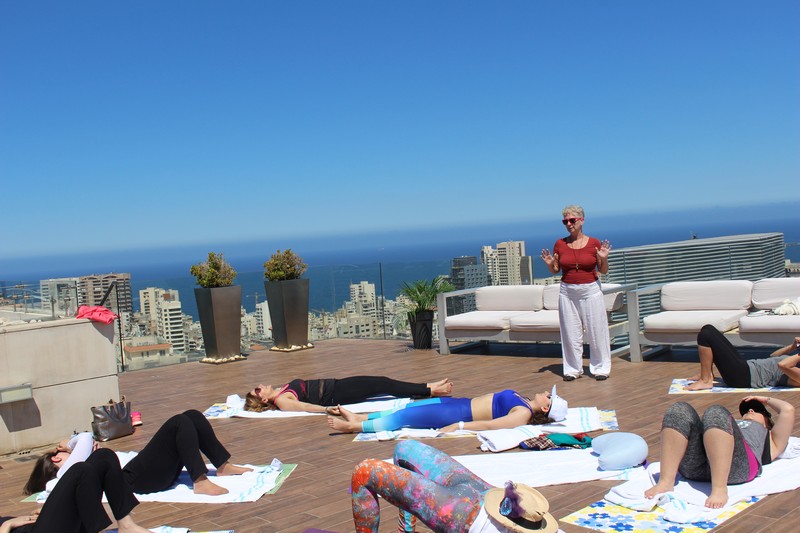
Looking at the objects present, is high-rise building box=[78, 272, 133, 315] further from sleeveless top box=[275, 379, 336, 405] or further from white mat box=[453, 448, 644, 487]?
white mat box=[453, 448, 644, 487]

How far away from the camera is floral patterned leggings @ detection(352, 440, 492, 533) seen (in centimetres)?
258

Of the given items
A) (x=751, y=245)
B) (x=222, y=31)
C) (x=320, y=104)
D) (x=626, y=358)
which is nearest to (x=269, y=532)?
(x=626, y=358)

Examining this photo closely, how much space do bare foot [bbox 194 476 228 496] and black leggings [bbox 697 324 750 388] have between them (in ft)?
12.2

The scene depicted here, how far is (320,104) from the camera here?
40.2 metres

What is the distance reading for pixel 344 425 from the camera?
5.35m

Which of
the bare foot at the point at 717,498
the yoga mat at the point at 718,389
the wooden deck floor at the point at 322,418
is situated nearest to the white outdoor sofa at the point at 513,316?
the wooden deck floor at the point at 322,418

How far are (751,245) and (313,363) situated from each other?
512 centimetres

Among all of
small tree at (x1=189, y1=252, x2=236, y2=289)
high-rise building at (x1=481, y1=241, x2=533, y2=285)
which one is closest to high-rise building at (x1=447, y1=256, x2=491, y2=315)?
high-rise building at (x1=481, y1=241, x2=533, y2=285)

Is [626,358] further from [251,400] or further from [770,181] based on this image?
[770,181]

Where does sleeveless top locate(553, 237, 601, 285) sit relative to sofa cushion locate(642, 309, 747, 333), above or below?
above

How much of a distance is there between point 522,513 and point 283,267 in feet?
27.0

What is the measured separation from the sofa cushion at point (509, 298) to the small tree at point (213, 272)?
332cm

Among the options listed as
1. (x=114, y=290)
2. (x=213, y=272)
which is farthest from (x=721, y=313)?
(x=114, y=290)

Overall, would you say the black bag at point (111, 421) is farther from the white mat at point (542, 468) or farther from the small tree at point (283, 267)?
the small tree at point (283, 267)
